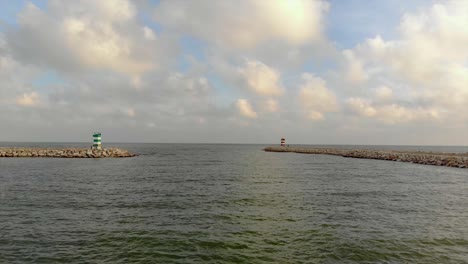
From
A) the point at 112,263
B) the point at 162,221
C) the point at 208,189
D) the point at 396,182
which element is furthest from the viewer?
the point at 396,182

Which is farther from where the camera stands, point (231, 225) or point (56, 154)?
point (56, 154)

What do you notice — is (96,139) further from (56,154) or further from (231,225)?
(231,225)

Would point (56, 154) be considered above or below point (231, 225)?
above

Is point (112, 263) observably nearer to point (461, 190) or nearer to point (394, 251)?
point (394, 251)

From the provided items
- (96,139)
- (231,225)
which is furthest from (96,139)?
(231,225)

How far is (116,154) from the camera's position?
79.4 meters

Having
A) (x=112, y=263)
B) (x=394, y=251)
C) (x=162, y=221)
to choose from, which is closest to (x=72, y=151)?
(x=162, y=221)

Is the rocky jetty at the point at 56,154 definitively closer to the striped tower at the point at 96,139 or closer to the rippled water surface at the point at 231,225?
the striped tower at the point at 96,139

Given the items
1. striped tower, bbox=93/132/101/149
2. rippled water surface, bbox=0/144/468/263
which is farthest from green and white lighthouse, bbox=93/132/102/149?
rippled water surface, bbox=0/144/468/263

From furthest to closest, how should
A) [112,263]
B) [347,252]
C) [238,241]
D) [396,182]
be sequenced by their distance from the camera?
1. [396,182]
2. [238,241]
3. [347,252]
4. [112,263]

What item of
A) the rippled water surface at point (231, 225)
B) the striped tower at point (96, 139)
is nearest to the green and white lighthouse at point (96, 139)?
the striped tower at point (96, 139)

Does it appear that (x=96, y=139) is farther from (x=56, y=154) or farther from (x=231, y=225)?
(x=231, y=225)

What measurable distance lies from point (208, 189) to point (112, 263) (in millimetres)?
17214

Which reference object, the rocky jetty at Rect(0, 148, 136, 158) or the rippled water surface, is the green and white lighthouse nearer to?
the rocky jetty at Rect(0, 148, 136, 158)
